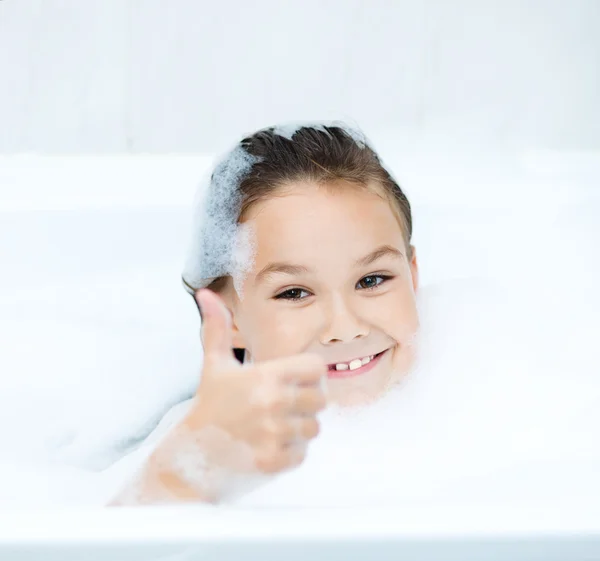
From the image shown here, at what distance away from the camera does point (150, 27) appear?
4.57 feet

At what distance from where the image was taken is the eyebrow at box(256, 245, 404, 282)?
973 millimetres

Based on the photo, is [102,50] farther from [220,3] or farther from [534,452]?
[534,452]

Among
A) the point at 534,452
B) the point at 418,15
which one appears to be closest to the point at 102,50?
the point at 418,15

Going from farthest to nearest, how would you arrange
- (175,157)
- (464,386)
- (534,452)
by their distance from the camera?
(175,157) → (464,386) → (534,452)

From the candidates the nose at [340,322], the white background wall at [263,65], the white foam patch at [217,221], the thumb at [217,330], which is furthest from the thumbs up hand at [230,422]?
the white background wall at [263,65]

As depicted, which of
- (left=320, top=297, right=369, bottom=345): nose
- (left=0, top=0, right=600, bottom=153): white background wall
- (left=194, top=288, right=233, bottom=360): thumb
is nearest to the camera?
(left=194, top=288, right=233, bottom=360): thumb

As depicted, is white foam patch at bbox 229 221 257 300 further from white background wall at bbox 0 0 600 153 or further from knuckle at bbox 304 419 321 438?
white background wall at bbox 0 0 600 153

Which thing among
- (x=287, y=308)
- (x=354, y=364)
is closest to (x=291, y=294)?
(x=287, y=308)

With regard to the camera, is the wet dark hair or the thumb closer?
the thumb

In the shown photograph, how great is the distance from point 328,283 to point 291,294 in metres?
0.05

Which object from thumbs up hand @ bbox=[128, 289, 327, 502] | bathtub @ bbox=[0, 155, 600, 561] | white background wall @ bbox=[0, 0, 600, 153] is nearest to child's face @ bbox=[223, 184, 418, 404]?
thumbs up hand @ bbox=[128, 289, 327, 502]

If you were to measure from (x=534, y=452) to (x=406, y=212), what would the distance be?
37cm

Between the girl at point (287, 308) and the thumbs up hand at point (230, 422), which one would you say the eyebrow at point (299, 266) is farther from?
the thumbs up hand at point (230, 422)

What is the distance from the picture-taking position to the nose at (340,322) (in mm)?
971
